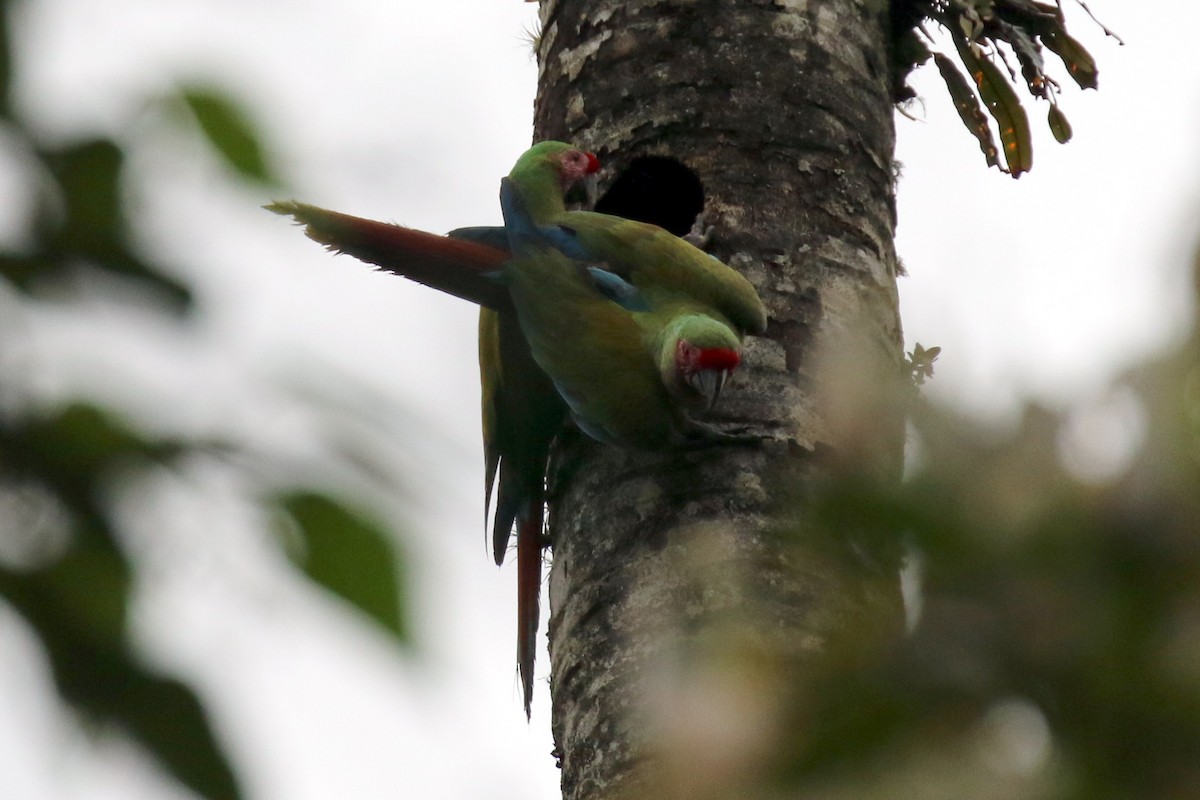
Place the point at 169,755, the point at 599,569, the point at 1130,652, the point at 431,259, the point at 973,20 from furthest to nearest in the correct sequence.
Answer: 1. the point at 973,20
2. the point at 431,259
3. the point at 599,569
4. the point at 1130,652
5. the point at 169,755

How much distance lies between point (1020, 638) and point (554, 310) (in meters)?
2.25

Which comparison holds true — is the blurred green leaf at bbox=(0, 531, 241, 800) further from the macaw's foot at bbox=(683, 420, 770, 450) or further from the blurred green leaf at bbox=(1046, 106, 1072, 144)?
the blurred green leaf at bbox=(1046, 106, 1072, 144)

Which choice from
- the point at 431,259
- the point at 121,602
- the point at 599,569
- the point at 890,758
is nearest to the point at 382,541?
the point at 121,602

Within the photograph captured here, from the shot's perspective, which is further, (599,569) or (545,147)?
(545,147)

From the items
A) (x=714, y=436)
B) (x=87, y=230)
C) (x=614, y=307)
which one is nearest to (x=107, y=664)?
(x=87, y=230)

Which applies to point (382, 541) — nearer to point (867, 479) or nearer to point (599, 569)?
→ point (867, 479)

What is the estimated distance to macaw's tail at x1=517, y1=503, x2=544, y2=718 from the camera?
10.4 feet

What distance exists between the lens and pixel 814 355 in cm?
264

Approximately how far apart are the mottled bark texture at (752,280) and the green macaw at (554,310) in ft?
0.29

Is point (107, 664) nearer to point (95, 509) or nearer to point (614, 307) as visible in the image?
point (95, 509)

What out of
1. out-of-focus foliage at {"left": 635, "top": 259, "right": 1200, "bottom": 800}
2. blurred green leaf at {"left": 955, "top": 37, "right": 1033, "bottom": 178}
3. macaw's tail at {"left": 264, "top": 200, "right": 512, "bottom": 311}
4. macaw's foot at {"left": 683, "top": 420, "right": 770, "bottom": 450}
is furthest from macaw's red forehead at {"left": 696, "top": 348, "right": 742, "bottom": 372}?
out-of-focus foliage at {"left": 635, "top": 259, "right": 1200, "bottom": 800}

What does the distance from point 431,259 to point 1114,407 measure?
235 centimetres

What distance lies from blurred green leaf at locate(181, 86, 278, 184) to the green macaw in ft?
6.61

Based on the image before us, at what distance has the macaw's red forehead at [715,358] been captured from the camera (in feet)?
8.89
